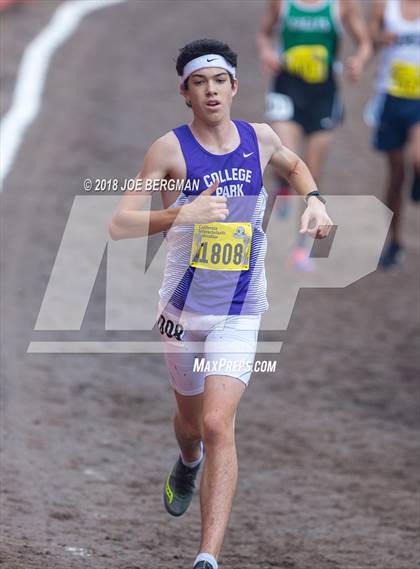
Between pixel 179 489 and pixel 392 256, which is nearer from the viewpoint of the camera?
pixel 179 489

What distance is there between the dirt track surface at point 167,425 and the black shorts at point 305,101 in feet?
5.13

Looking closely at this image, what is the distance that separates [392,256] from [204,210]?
7.09 meters

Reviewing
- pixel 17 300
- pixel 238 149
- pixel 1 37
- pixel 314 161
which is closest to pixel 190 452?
pixel 238 149

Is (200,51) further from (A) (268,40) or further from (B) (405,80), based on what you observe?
(A) (268,40)

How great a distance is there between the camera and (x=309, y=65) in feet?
40.3

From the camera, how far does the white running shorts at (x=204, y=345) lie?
21.0 ft

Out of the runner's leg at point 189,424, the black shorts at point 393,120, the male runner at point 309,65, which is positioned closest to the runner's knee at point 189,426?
the runner's leg at point 189,424

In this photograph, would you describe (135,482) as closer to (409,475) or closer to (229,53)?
(409,475)

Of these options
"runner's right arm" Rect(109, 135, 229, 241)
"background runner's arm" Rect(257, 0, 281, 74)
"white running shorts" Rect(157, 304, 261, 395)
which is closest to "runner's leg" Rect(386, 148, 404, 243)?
"background runner's arm" Rect(257, 0, 281, 74)

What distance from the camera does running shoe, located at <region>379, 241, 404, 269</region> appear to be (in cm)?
1280

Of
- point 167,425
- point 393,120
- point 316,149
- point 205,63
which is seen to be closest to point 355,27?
point 393,120

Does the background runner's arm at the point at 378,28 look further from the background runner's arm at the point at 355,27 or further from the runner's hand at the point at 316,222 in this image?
the runner's hand at the point at 316,222

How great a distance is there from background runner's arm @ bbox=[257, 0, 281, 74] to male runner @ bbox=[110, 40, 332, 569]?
18.5 feet

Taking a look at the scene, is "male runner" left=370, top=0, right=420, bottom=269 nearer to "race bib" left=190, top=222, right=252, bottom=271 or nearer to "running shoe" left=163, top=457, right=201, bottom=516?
"running shoe" left=163, top=457, right=201, bottom=516
